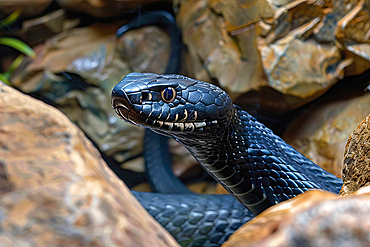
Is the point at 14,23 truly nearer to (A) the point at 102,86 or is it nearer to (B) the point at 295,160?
(A) the point at 102,86

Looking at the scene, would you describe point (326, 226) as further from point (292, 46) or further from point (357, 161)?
point (292, 46)

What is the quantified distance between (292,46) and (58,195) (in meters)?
2.65

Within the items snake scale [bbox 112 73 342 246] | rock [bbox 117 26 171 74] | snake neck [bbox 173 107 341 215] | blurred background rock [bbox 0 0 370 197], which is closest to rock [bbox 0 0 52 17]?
blurred background rock [bbox 0 0 370 197]

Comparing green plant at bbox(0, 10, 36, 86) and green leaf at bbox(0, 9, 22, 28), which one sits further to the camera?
green leaf at bbox(0, 9, 22, 28)

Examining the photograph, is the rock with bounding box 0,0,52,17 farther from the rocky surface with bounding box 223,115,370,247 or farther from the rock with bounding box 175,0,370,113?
the rocky surface with bounding box 223,115,370,247

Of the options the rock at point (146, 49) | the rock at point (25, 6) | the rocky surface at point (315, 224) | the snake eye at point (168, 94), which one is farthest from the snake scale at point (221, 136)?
the rock at point (25, 6)

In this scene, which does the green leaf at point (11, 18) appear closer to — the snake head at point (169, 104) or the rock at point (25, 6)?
the rock at point (25, 6)

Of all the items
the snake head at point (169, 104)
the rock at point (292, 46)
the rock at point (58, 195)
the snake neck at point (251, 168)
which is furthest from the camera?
the rock at point (292, 46)

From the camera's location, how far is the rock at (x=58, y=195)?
0.56 metres

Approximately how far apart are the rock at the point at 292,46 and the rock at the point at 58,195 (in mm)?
2344

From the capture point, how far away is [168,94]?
1666 mm

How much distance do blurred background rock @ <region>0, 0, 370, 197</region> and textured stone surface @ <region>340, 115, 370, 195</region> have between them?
1.81 meters

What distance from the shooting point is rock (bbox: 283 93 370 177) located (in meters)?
2.77

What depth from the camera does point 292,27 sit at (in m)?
2.74
